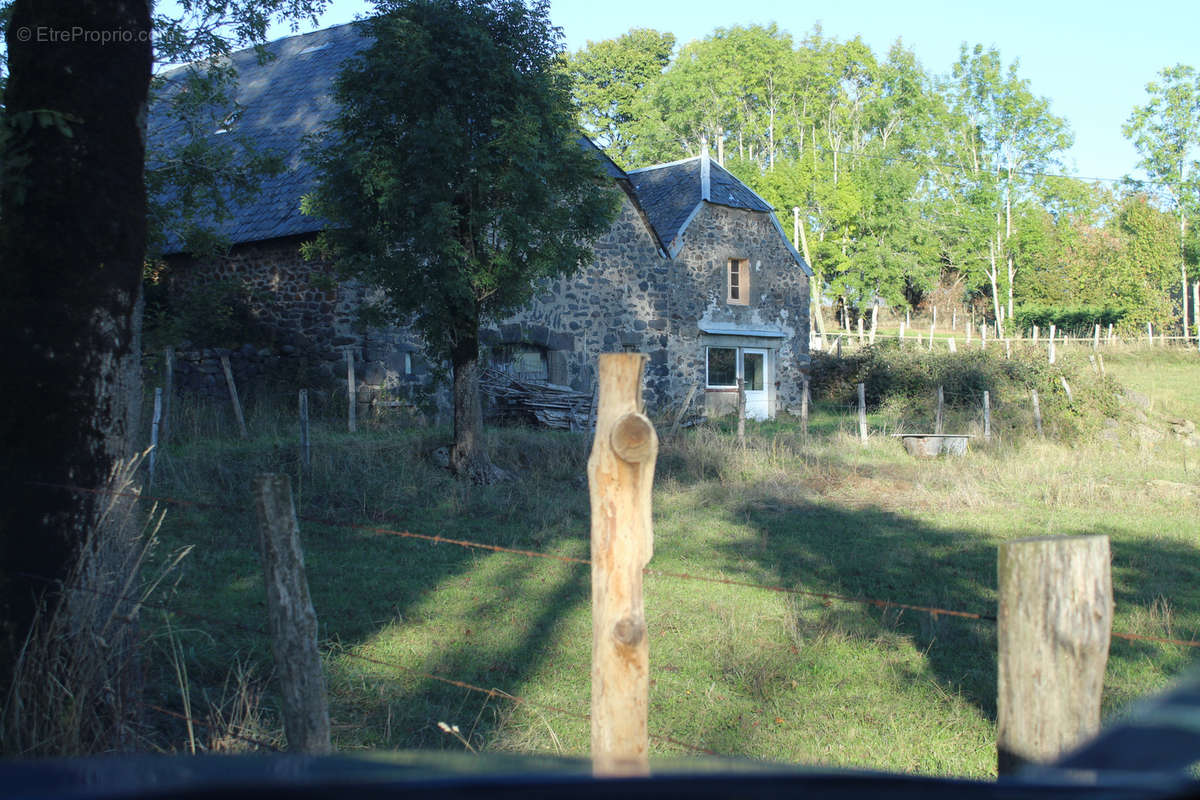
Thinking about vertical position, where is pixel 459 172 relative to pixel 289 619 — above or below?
above

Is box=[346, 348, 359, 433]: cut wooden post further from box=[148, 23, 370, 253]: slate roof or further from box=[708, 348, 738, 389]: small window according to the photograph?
box=[708, 348, 738, 389]: small window

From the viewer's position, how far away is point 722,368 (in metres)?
24.0

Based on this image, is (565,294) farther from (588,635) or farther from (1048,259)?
(1048,259)

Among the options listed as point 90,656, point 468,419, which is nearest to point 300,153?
point 468,419

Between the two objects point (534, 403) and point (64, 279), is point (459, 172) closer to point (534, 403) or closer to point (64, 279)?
point (534, 403)

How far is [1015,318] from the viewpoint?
151ft

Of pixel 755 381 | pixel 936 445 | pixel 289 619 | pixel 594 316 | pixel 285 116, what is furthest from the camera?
pixel 755 381

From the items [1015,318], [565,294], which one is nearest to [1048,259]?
[1015,318]

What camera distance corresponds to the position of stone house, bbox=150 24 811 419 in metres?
17.1

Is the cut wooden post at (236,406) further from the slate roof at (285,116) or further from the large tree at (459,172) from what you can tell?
the large tree at (459,172)

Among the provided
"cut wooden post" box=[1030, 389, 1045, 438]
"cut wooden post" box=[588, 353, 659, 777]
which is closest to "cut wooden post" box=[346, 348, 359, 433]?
"cut wooden post" box=[588, 353, 659, 777]

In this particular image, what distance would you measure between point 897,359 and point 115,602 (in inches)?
954

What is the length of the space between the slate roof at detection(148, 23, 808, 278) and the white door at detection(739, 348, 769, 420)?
126 inches

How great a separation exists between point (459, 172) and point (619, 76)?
41289 mm
